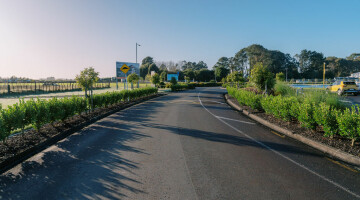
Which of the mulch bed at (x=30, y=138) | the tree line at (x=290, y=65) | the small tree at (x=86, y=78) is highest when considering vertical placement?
the tree line at (x=290, y=65)

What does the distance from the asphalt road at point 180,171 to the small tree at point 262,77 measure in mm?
8896

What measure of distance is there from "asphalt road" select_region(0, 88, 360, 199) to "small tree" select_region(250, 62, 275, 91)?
8896mm

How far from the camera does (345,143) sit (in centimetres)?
583

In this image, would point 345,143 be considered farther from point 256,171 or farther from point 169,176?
point 169,176

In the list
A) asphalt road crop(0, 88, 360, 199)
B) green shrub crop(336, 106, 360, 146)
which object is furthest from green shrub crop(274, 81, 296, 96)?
green shrub crop(336, 106, 360, 146)

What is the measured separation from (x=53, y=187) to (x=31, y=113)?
3927 mm

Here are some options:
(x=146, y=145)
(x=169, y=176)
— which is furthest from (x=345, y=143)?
(x=146, y=145)

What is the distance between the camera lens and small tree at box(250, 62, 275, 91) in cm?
1518

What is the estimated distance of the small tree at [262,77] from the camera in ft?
49.8

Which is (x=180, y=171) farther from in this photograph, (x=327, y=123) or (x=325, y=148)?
(x=327, y=123)

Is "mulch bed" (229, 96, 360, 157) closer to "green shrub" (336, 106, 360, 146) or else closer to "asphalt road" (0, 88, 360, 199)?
"green shrub" (336, 106, 360, 146)

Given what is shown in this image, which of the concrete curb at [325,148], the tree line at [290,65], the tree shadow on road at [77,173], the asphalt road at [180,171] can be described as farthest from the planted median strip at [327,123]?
the tree line at [290,65]

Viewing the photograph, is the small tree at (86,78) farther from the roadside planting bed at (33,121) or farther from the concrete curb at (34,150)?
the concrete curb at (34,150)

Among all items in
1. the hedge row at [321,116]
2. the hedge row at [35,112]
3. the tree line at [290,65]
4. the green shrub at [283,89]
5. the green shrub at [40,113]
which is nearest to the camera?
the hedge row at [321,116]
